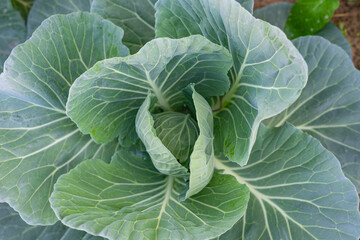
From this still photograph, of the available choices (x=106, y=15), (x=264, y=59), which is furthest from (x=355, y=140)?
(x=106, y=15)

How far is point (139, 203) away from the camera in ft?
3.66

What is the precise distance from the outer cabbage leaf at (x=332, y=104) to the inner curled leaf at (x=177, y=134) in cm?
43

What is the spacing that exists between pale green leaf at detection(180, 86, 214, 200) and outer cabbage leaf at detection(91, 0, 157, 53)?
0.37 metres

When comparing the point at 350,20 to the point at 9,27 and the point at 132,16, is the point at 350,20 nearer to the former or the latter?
the point at 132,16

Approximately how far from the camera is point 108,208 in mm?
1047

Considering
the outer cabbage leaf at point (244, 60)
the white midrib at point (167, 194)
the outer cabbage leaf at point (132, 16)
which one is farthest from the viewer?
the outer cabbage leaf at point (132, 16)

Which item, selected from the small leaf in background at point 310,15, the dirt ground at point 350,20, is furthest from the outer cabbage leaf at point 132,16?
the dirt ground at point 350,20

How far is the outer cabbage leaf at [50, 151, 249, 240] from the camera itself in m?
0.93

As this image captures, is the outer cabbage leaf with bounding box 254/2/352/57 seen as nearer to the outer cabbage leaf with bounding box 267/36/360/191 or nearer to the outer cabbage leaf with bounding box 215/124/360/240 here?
the outer cabbage leaf with bounding box 267/36/360/191

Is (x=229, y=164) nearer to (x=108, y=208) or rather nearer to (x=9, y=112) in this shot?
(x=108, y=208)

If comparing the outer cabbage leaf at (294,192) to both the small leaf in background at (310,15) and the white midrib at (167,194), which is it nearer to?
the white midrib at (167,194)

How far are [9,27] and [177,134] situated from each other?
978 mm

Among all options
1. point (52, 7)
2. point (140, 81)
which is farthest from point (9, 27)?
point (140, 81)

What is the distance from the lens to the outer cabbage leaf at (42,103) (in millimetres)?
1113
